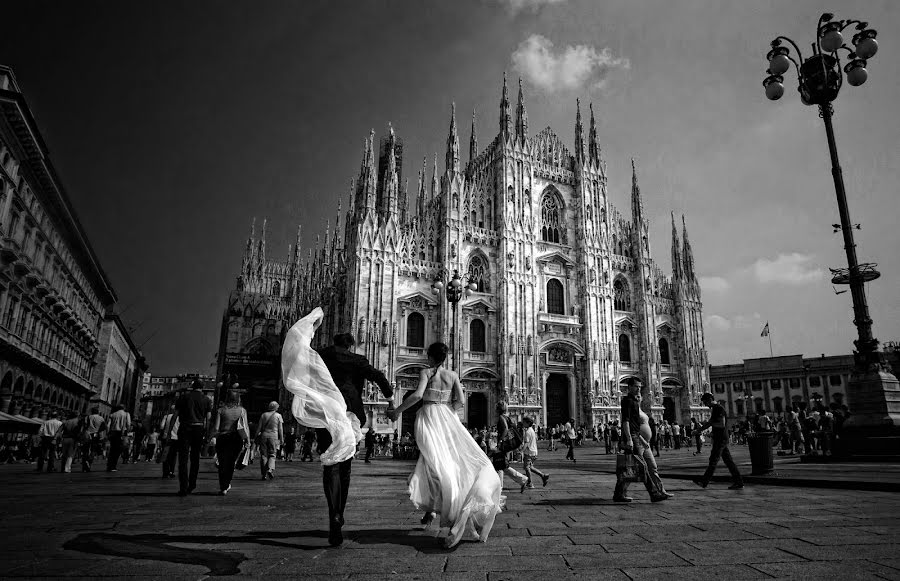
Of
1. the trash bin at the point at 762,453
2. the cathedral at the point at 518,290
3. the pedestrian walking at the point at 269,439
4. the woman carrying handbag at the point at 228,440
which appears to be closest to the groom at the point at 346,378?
the woman carrying handbag at the point at 228,440

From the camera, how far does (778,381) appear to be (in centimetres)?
5856

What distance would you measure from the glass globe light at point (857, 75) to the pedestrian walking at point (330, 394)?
556 inches

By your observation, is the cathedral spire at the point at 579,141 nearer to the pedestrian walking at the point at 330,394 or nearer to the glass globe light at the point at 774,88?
the glass globe light at the point at 774,88

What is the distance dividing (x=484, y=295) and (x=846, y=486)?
2716cm

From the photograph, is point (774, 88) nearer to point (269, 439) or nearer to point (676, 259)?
point (269, 439)

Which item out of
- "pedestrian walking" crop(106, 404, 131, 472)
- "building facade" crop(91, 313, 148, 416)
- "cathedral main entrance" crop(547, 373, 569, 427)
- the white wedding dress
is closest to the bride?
the white wedding dress

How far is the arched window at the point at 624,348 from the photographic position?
37969mm

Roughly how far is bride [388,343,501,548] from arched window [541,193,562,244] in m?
34.4

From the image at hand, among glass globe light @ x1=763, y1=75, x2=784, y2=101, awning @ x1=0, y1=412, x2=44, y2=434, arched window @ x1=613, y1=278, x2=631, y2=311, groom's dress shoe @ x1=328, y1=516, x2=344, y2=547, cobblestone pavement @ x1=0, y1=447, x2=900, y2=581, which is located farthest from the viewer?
arched window @ x1=613, y1=278, x2=631, y2=311

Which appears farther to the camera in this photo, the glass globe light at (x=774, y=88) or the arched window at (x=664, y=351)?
the arched window at (x=664, y=351)

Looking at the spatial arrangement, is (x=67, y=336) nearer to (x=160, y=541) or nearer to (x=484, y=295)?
(x=484, y=295)

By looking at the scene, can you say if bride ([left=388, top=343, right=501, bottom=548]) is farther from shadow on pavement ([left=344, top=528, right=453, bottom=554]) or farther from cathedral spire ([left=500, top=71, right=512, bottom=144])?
cathedral spire ([left=500, top=71, right=512, bottom=144])

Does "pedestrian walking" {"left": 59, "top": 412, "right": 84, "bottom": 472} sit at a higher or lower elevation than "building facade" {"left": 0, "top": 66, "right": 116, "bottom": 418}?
lower

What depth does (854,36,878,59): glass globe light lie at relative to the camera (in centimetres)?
1194
